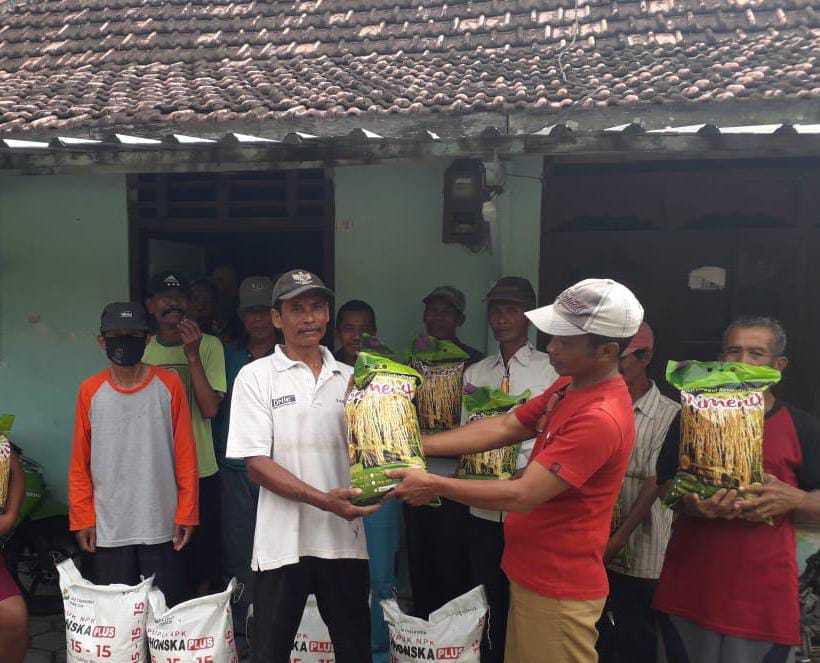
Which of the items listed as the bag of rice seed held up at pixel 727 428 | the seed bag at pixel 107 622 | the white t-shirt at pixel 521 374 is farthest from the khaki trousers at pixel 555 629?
the seed bag at pixel 107 622

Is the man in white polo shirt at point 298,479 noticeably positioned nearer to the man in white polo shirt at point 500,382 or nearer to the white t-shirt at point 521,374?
the man in white polo shirt at point 500,382

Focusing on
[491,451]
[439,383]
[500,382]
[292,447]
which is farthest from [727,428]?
[292,447]

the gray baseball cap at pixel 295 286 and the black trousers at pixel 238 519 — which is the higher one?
the gray baseball cap at pixel 295 286

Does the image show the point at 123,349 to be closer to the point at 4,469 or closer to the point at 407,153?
the point at 4,469

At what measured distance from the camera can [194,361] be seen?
14.0ft

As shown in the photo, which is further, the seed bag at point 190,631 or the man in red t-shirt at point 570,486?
the seed bag at point 190,631

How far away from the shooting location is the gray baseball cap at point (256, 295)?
4.59 m

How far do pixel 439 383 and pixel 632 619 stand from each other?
1465 millimetres

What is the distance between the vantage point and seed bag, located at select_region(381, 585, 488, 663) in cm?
332

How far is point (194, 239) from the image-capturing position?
6895 millimetres

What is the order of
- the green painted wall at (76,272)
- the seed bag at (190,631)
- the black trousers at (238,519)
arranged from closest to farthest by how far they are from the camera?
the seed bag at (190,631) < the black trousers at (238,519) < the green painted wall at (76,272)

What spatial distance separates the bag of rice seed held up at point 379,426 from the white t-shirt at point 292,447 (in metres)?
0.20

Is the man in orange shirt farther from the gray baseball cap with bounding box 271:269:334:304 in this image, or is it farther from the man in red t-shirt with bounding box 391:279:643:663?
the man in red t-shirt with bounding box 391:279:643:663

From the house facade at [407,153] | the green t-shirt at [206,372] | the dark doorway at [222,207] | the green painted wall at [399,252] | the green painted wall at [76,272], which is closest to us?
the house facade at [407,153]
